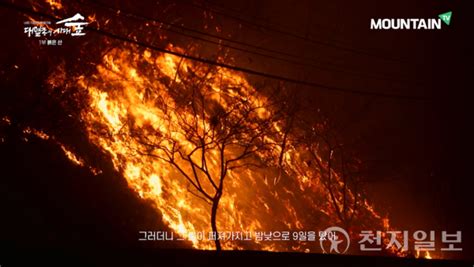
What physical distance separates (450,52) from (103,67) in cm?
1169

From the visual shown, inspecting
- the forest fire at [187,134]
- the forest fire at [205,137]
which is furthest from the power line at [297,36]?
the forest fire at [187,134]

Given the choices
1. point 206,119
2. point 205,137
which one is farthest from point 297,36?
point 205,137

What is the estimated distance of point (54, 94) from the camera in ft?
49.5

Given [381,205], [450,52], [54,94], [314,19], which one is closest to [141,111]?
[54,94]

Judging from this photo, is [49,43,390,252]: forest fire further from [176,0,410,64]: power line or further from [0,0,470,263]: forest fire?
[176,0,410,64]: power line

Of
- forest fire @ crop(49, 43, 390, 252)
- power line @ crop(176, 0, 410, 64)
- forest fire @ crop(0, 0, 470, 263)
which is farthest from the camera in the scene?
power line @ crop(176, 0, 410, 64)

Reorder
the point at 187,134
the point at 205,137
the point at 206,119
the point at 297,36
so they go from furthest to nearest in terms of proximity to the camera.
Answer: the point at 297,36 → the point at 206,119 → the point at 205,137 → the point at 187,134

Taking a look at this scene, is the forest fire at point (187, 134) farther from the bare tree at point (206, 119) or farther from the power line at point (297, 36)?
the power line at point (297, 36)

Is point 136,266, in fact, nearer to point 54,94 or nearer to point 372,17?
point 54,94

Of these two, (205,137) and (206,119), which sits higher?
(206,119)

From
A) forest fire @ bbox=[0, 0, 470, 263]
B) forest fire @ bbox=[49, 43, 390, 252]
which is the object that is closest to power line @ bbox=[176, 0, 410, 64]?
forest fire @ bbox=[0, 0, 470, 263]

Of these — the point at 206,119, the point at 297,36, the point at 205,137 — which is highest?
the point at 297,36

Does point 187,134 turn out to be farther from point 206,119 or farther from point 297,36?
point 297,36

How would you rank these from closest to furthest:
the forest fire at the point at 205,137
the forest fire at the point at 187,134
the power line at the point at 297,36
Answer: the forest fire at the point at 205,137, the forest fire at the point at 187,134, the power line at the point at 297,36
